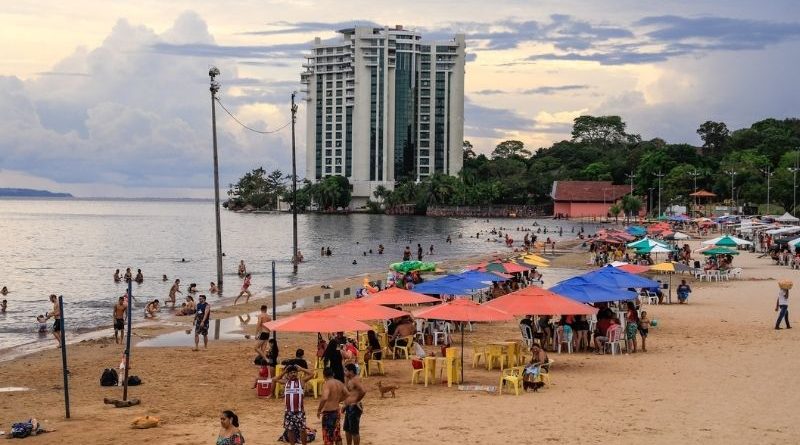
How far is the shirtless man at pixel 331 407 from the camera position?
38.2 feet

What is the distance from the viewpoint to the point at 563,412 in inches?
565

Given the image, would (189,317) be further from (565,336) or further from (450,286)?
(565,336)

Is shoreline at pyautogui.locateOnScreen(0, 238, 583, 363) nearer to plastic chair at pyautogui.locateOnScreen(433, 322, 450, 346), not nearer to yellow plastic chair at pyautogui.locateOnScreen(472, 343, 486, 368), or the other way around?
plastic chair at pyautogui.locateOnScreen(433, 322, 450, 346)

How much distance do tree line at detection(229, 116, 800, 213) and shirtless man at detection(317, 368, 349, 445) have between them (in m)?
93.4

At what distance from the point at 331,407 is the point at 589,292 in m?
9.93

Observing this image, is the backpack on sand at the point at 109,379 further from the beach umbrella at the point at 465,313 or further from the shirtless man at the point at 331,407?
the shirtless man at the point at 331,407

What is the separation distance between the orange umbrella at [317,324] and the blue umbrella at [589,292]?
226 inches

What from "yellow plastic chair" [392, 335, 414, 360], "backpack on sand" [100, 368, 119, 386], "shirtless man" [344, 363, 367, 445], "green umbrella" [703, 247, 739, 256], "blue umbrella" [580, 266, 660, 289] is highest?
"blue umbrella" [580, 266, 660, 289]

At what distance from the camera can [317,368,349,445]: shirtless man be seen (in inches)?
458

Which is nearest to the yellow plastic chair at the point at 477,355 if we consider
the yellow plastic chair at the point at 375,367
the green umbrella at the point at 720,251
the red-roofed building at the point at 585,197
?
the yellow plastic chair at the point at 375,367

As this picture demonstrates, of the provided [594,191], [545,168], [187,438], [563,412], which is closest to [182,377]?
[187,438]

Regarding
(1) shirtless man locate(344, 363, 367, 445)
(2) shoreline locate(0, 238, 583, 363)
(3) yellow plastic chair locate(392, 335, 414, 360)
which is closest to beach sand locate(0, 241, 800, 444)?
(3) yellow plastic chair locate(392, 335, 414, 360)

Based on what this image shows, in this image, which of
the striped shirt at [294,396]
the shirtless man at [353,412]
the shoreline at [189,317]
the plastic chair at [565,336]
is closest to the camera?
the shirtless man at [353,412]

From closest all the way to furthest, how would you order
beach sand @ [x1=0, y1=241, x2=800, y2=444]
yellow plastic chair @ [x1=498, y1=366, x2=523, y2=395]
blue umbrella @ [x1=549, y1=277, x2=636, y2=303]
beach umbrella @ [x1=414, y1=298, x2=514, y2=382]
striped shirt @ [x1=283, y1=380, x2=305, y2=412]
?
striped shirt @ [x1=283, y1=380, x2=305, y2=412]
beach sand @ [x1=0, y1=241, x2=800, y2=444]
yellow plastic chair @ [x1=498, y1=366, x2=523, y2=395]
beach umbrella @ [x1=414, y1=298, x2=514, y2=382]
blue umbrella @ [x1=549, y1=277, x2=636, y2=303]
